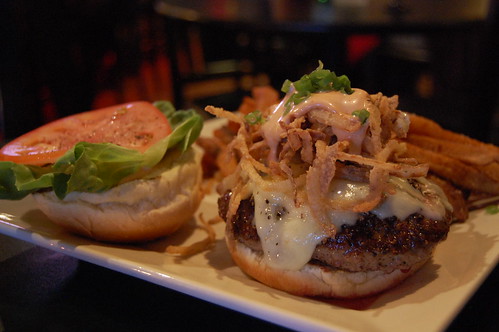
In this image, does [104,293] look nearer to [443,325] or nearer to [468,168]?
[443,325]

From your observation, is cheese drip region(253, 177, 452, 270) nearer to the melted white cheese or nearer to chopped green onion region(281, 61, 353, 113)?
the melted white cheese

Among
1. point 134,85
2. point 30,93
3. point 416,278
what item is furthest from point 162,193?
point 134,85

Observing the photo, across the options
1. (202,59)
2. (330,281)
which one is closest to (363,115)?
(330,281)

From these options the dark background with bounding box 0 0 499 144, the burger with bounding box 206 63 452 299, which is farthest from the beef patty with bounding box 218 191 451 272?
the dark background with bounding box 0 0 499 144

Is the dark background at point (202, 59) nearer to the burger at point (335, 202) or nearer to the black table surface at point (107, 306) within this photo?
the burger at point (335, 202)

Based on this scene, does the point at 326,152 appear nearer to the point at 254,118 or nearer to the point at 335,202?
the point at 335,202

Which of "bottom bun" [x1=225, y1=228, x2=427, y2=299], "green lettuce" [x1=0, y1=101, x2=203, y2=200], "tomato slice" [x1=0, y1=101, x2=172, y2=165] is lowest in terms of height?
"bottom bun" [x1=225, y1=228, x2=427, y2=299]
